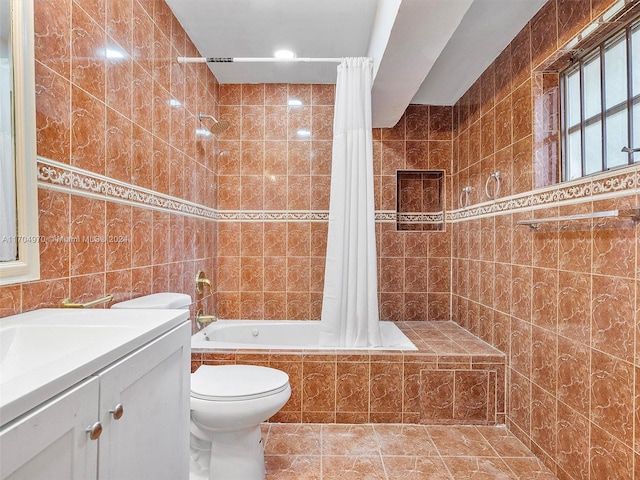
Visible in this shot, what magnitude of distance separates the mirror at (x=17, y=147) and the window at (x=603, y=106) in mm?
2144

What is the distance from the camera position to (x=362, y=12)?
84.7 inches

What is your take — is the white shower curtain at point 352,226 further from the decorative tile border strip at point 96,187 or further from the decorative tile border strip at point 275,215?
the decorative tile border strip at point 96,187

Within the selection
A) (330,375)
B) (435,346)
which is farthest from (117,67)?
(435,346)

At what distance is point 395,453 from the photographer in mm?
1925

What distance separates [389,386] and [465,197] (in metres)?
1.64

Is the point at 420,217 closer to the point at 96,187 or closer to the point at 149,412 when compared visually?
the point at 96,187

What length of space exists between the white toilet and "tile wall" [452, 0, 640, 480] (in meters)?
1.30

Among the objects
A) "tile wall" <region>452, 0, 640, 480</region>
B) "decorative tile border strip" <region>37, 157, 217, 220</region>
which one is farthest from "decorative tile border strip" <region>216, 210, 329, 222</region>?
"tile wall" <region>452, 0, 640, 480</region>

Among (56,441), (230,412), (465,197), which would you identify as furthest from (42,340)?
(465,197)

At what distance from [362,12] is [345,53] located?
1.62 feet

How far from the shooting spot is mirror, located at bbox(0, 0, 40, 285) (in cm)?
102

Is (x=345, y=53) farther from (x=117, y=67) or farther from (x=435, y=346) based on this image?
(x=435, y=346)

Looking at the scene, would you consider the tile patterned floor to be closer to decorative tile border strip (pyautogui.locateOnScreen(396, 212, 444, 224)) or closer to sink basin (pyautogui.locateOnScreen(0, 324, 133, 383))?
sink basin (pyautogui.locateOnScreen(0, 324, 133, 383))

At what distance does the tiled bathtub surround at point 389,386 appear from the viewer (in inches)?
87.7
